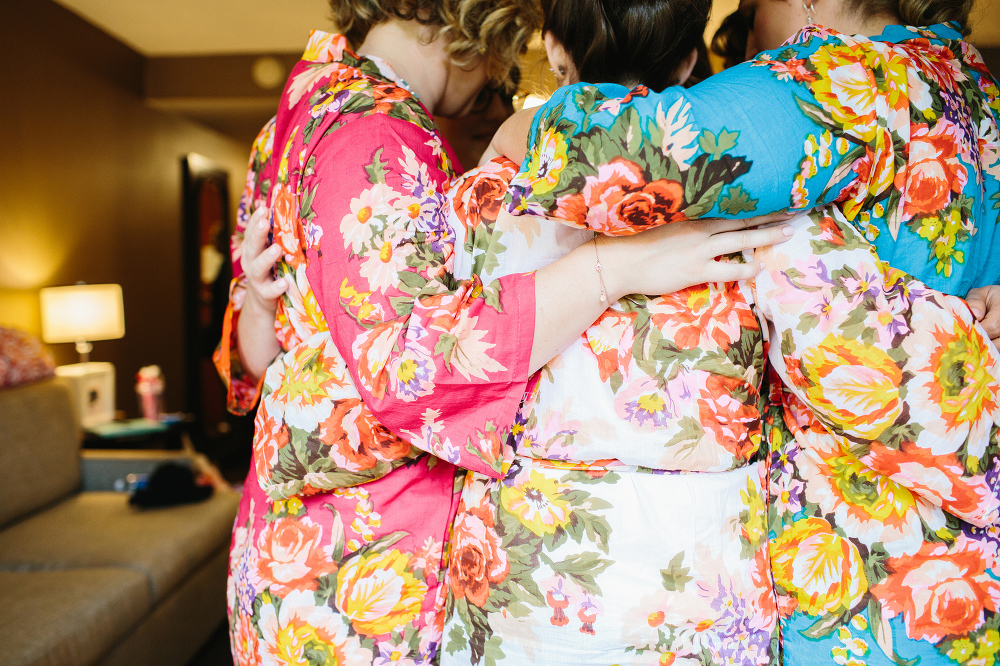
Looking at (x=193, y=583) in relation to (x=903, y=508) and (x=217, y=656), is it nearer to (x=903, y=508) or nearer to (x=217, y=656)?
(x=217, y=656)

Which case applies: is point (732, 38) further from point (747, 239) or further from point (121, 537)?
point (121, 537)

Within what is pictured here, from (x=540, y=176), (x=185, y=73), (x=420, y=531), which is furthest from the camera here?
(x=185, y=73)

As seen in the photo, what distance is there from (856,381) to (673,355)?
17 cm

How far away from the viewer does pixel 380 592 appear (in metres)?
0.80

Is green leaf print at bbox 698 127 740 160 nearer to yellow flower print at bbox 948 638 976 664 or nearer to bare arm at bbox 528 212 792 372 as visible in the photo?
bare arm at bbox 528 212 792 372

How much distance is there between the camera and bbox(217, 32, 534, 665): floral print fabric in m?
0.66

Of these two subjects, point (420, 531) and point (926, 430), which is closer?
point (926, 430)

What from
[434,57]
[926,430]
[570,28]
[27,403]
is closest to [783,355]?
[926,430]

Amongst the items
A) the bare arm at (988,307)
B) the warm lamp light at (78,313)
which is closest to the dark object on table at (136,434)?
the warm lamp light at (78,313)

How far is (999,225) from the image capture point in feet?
2.44

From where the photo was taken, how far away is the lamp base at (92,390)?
10.9 feet

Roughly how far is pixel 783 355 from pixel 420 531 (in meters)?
0.48

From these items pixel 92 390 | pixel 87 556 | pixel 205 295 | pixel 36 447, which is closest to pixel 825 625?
pixel 87 556

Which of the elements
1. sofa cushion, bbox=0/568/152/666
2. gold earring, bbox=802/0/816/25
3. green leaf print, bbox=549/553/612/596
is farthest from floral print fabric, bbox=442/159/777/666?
sofa cushion, bbox=0/568/152/666
